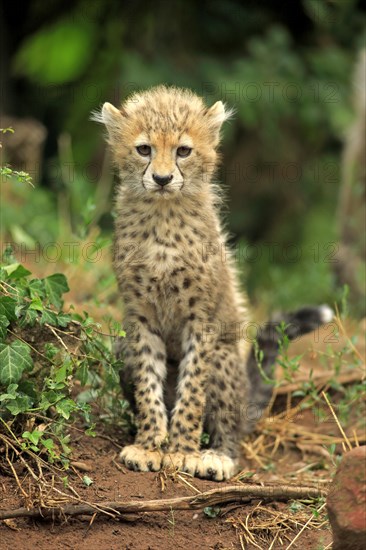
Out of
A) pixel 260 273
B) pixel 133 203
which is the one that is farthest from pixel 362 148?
pixel 133 203

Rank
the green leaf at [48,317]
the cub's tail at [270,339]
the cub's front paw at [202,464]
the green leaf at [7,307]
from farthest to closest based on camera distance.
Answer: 1. the cub's tail at [270,339]
2. the cub's front paw at [202,464]
3. the green leaf at [48,317]
4. the green leaf at [7,307]

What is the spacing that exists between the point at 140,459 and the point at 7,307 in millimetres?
874

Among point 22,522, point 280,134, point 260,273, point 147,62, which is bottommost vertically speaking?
point 260,273

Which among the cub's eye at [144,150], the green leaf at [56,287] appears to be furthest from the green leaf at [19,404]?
the cub's eye at [144,150]

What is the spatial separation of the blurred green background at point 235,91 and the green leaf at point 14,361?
425 cm

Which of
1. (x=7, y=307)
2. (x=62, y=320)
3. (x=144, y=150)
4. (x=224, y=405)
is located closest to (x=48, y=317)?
(x=62, y=320)

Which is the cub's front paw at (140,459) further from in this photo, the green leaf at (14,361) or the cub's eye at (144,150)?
the cub's eye at (144,150)

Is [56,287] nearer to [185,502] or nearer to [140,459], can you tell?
[140,459]

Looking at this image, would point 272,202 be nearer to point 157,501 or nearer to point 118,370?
point 118,370

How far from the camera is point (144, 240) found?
4.06 meters

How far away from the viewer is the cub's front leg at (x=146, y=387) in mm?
3789

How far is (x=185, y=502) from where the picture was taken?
3389 millimetres

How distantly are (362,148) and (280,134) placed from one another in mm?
2153

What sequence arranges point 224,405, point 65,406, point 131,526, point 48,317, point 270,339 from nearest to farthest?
point 131,526 < point 65,406 < point 48,317 < point 224,405 < point 270,339
